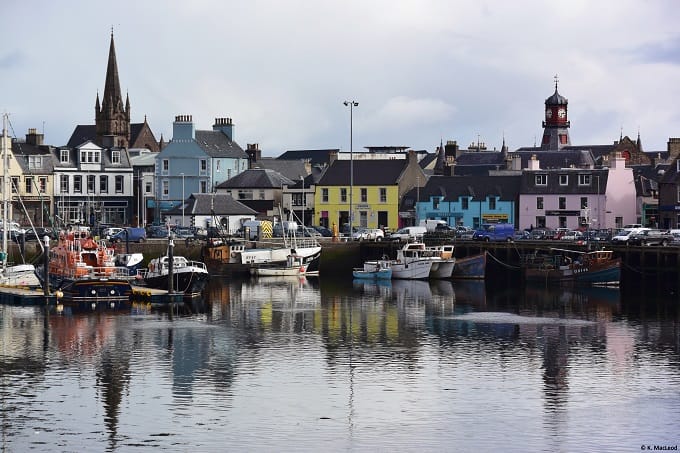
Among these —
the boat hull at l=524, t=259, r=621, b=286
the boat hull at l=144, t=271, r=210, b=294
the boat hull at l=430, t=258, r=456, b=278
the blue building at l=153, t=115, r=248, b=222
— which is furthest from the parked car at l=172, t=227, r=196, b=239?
the boat hull at l=524, t=259, r=621, b=286

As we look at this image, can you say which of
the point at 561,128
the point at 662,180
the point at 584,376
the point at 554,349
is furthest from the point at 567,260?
the point at 561,128

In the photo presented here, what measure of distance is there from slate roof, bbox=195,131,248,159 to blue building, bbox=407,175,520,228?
2118cm

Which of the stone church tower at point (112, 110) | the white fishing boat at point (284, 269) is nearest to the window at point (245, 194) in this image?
the white fishing boat at point (284, 269)

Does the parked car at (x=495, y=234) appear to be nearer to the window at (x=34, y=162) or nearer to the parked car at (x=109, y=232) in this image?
the parked car at (x=109, y=232)

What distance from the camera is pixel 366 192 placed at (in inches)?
4624

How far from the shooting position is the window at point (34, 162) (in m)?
118

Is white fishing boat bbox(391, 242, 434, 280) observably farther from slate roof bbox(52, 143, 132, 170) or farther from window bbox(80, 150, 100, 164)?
window bbox(80, 150, 100, 164)

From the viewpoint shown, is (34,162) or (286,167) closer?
(34,162)

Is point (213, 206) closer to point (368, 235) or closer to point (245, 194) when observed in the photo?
point (245, 194)

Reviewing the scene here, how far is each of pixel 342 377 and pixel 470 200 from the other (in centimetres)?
6937

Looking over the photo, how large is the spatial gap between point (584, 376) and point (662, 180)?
63205 mm

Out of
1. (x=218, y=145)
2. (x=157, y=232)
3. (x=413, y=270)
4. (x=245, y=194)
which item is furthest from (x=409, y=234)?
(x=218, y=145)

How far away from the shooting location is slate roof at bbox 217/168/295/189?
121m

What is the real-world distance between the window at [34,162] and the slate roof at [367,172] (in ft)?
86.4
